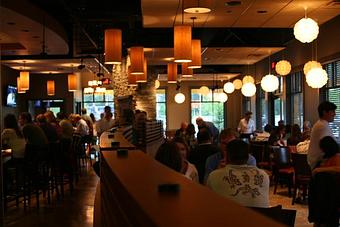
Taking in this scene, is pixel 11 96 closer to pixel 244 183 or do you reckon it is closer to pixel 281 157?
pixel 281 157

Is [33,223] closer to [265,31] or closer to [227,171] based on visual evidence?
[227,171]

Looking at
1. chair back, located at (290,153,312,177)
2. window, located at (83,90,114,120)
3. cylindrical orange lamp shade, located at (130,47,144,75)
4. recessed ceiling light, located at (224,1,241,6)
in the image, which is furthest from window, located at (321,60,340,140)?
window, located at (83,90,114,120)

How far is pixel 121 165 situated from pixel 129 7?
34.6 feet

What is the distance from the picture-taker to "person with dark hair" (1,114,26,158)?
8102mm

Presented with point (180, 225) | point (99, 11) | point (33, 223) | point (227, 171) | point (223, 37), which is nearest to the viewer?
point (180, 225)

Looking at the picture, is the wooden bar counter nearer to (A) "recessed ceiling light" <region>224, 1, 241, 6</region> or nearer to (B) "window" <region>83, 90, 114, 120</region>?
(A) "recessed ceiling light" <region>224, 1, 241, 6</region>

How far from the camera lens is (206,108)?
28406 millimetres

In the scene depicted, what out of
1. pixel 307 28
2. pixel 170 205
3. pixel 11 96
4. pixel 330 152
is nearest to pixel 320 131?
pixel 330 152

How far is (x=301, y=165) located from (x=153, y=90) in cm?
1093

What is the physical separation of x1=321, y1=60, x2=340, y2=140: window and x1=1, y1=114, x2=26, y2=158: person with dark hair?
22.0ft

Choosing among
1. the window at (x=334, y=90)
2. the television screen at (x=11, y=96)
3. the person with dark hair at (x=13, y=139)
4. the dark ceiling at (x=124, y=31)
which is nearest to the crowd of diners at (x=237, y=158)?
the window at (x=334, y=90)

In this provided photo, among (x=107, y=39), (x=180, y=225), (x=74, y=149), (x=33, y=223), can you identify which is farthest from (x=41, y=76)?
(x=180, y=225)

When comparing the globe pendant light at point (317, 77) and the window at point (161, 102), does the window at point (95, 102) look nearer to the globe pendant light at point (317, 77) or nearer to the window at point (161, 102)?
the window at point (161, 102)

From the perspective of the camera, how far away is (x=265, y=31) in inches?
583
